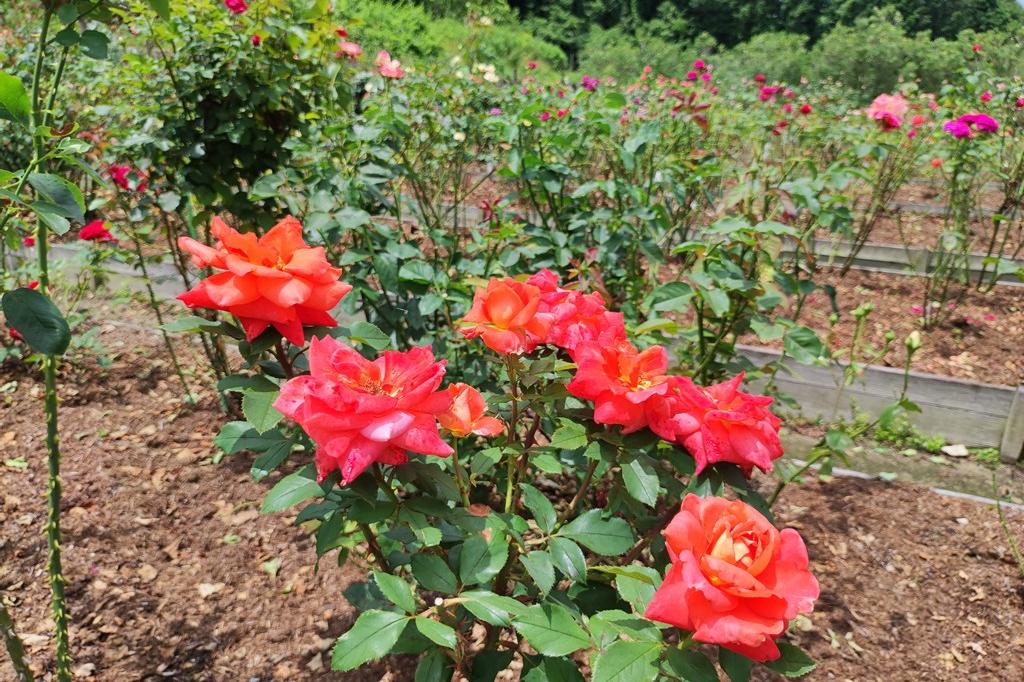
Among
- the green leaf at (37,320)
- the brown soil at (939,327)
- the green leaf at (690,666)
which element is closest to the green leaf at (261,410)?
the green leaf at (37,320)

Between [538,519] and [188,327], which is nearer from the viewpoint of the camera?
[188,327]

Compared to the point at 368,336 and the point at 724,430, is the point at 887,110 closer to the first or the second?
the point at 724,430

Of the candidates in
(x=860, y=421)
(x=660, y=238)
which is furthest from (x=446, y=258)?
(x=860, y=421)

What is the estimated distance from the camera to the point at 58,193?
0.79 metres

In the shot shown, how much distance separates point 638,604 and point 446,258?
1.50 metres

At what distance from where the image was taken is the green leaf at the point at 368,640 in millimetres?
736

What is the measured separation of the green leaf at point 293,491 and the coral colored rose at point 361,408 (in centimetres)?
10

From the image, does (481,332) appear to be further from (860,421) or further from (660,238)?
(860,421)

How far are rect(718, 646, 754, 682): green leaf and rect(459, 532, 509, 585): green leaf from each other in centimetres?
27

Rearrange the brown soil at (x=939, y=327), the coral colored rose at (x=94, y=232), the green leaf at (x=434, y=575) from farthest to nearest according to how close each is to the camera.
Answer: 1. the brown soil at (x=939, y=327)
2. the coral colored rose at (x=94, y=232)
3. the green leaf at (x=434, y=575)

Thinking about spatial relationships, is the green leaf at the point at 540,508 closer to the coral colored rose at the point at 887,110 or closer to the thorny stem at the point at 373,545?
the thorny stem at the point at 373,545

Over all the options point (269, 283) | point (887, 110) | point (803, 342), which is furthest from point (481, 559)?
point (887, 110)

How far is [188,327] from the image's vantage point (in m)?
0.89

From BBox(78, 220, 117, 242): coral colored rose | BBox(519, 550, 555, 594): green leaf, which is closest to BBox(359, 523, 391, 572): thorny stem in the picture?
BBox(519, 550, 555, 594): green leaf
